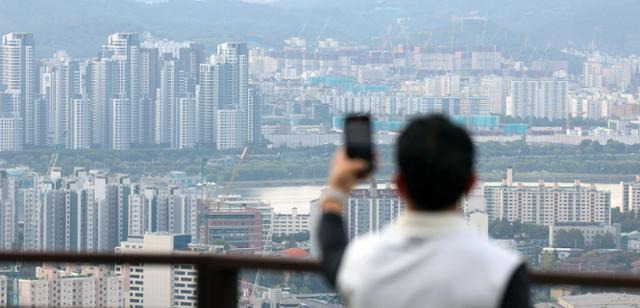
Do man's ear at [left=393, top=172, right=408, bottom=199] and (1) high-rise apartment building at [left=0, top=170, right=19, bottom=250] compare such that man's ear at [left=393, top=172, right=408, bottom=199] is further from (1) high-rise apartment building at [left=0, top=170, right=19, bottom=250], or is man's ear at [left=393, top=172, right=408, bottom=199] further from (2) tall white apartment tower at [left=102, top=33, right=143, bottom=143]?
(2) tall white apartment tower at [left=102, top=33, right=143, bottom=143]

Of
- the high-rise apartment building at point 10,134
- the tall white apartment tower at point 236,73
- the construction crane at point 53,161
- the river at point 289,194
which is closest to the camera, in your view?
the river at point 289,194

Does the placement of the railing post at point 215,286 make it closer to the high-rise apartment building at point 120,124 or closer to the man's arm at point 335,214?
the man's arm at point 335,214

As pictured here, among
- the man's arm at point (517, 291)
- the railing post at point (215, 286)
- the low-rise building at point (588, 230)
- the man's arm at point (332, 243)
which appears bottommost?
the low-rise building at point (588, 230)

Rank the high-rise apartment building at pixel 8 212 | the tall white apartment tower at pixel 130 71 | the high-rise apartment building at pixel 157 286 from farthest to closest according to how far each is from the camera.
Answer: the tall white apartment tower at pixel 130 71
the high-rise apartment building at pixel 8 212
the high-rise apartment building at pixel 157 286

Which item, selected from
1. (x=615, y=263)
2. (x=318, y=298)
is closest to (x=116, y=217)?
(x=318, y=298)

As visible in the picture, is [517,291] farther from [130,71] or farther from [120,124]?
[130,71]

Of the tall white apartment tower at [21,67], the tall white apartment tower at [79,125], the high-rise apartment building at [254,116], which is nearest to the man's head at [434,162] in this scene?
the tall white apartment tower at [79,125]

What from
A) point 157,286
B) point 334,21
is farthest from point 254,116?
point 157,286

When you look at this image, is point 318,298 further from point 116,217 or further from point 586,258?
point 116,217

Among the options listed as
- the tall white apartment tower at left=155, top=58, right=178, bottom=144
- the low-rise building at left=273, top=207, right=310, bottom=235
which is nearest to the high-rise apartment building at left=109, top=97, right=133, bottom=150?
the tall white apartment tower at left=155, top=58, right=178, bottom=144
